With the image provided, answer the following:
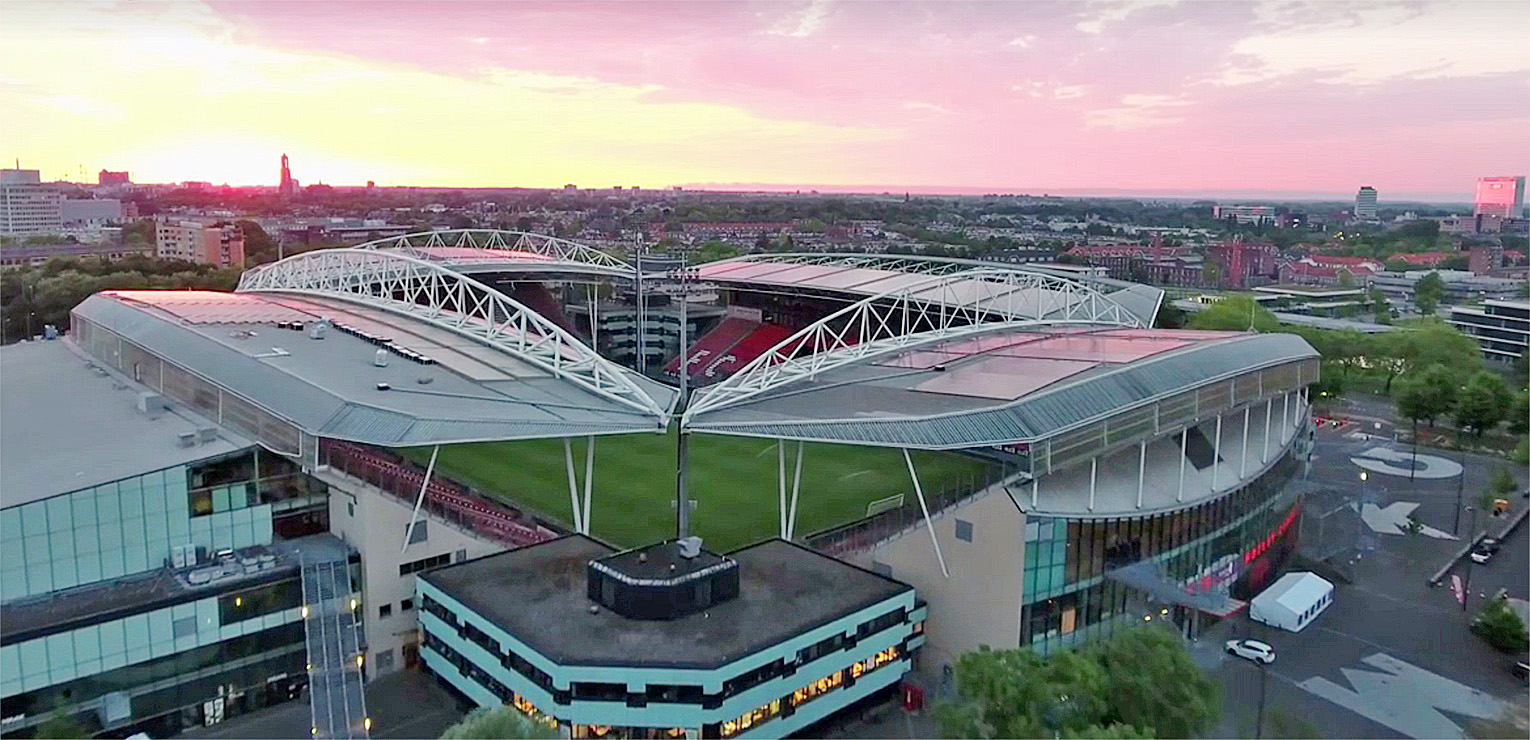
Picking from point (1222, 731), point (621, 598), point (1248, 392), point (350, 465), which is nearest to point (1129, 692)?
point (1222, 731)

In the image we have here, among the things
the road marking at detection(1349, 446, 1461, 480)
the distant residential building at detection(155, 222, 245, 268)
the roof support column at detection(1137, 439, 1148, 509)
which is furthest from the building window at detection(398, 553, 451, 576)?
the distant residential building at detection(155, 222, 245, 268)

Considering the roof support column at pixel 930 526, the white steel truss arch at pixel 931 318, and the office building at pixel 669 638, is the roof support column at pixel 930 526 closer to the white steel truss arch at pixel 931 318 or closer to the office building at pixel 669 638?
the office building at pixel 669 638

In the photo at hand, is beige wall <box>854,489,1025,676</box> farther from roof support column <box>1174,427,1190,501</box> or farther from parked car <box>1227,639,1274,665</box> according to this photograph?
parked car <box>1227,639,1274,665</box>

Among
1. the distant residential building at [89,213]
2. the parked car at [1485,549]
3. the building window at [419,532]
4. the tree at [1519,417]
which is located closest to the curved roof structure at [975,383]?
the building window at [419,532]

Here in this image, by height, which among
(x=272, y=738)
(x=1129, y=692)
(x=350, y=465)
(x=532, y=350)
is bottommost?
(x=272, y=738)

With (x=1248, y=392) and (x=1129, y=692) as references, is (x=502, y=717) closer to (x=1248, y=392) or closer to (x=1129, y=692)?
(x=1129, y=692)

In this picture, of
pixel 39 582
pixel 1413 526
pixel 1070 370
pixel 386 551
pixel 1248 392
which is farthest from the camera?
pixel 1413 526
